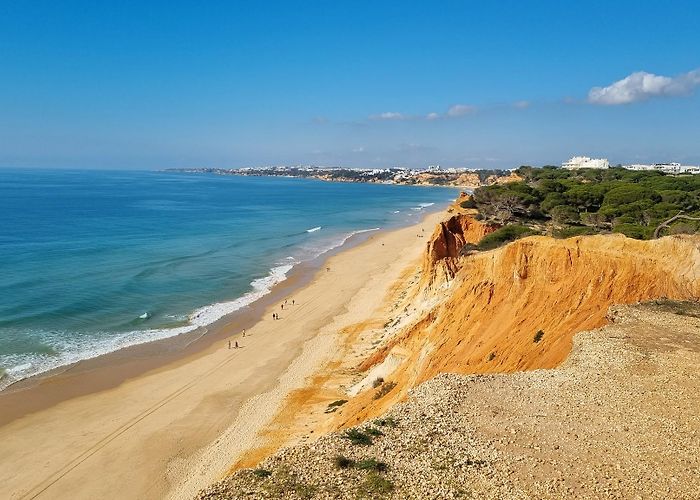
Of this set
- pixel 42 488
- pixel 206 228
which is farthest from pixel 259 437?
pixel 206 228

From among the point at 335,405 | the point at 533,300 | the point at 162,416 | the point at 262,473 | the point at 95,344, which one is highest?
the point at 533,300

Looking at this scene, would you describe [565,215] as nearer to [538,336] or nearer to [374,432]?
[538,336]

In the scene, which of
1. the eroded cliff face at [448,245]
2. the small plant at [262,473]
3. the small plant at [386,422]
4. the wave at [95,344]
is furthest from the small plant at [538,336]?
the wave at [95,344]

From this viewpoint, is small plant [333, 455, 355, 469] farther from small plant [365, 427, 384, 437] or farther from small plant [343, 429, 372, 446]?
small plant [365, 427, 384, 437]

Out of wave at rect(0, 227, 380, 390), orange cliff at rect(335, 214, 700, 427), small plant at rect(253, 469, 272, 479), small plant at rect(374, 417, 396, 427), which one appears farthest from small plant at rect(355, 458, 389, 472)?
wave at rect(0, 227, 380, 390)

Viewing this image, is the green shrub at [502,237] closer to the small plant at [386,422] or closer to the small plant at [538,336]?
the small plant at [538,336]

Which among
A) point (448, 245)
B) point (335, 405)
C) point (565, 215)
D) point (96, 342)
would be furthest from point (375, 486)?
point (565, 215)
